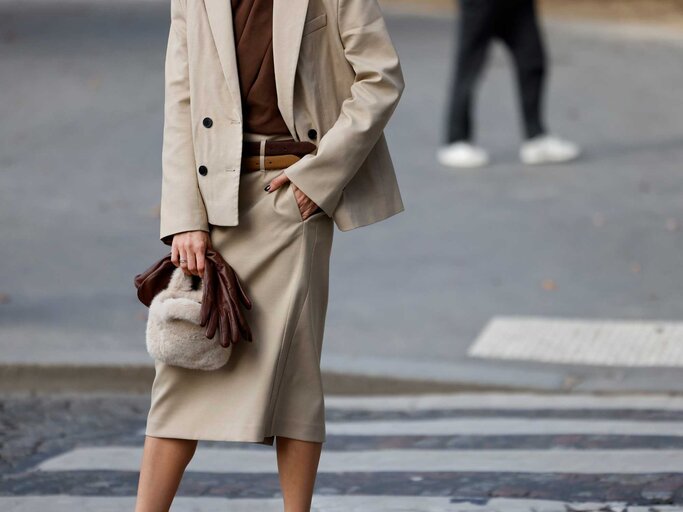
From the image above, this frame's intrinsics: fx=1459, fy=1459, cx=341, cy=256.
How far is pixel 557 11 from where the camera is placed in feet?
64.3

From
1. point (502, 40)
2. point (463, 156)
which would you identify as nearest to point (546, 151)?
point (463, 156)

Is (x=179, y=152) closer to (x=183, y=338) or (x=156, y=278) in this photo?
(x=156, y=278)

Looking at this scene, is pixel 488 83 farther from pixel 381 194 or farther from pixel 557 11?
pixel 381 194

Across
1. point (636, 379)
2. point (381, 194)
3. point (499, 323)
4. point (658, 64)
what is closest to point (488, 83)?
point (658, 64)

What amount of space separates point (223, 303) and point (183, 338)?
141mm

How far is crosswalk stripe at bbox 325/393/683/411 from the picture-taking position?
263 inches

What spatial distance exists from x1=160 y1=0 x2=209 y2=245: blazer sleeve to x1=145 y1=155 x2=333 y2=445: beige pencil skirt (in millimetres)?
109

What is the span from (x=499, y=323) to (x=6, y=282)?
2.95 meters

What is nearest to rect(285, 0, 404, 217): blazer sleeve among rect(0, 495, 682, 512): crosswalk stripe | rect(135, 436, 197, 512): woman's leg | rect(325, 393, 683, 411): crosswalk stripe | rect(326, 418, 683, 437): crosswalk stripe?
rect(135, 436, 197, 512): woman's leg

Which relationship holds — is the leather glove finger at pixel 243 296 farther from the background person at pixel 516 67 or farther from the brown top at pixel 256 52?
the background person at pixel 516 67

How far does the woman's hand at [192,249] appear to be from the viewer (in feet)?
13.0

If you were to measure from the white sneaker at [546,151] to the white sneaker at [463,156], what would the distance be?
1.11 ft

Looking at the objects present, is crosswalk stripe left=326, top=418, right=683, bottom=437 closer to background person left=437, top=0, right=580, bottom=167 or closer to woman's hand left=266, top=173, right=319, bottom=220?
woman's hand left=266, top=173, right=319, bottom=220

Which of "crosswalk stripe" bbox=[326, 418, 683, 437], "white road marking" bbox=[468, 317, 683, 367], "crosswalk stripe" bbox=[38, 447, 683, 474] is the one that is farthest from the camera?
"white road marking" bbox=[468, 317, 683, 367]
